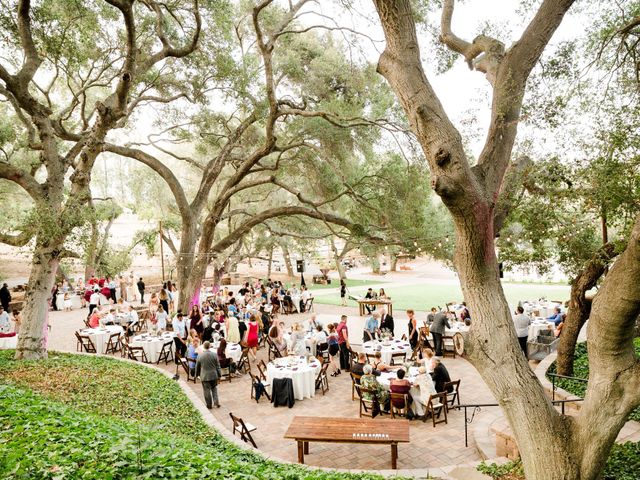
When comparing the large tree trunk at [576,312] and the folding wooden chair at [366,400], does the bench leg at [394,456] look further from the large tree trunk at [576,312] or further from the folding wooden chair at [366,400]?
the large tree trunk at [576,312]

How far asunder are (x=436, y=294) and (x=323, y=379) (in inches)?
738

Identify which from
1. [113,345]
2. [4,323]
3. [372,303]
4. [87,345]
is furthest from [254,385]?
[372,303]

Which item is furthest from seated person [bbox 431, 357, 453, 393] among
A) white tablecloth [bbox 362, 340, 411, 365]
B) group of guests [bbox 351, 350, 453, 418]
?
white tablecloth [bbox 362, 340, 411, 365]

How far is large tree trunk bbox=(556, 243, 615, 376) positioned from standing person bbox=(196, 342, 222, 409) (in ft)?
23.6

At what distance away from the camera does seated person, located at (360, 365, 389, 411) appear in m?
8.59

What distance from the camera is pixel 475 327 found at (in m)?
4.71

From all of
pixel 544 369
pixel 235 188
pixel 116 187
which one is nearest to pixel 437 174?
pixel 544 369

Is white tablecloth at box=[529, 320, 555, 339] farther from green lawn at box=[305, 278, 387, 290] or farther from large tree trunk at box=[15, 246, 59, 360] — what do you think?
green lawn at box=[305, 278, 387, 290]

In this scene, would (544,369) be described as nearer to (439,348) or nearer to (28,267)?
(439,348)

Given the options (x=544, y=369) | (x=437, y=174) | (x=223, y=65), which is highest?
(x=223, y=65)

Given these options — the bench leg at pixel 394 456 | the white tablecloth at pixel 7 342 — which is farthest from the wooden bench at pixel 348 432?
the white tablecloth at pixel 7 342

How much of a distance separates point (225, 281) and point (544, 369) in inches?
1025

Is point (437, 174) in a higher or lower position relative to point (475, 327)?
higher

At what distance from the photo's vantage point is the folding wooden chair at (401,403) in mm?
8352
